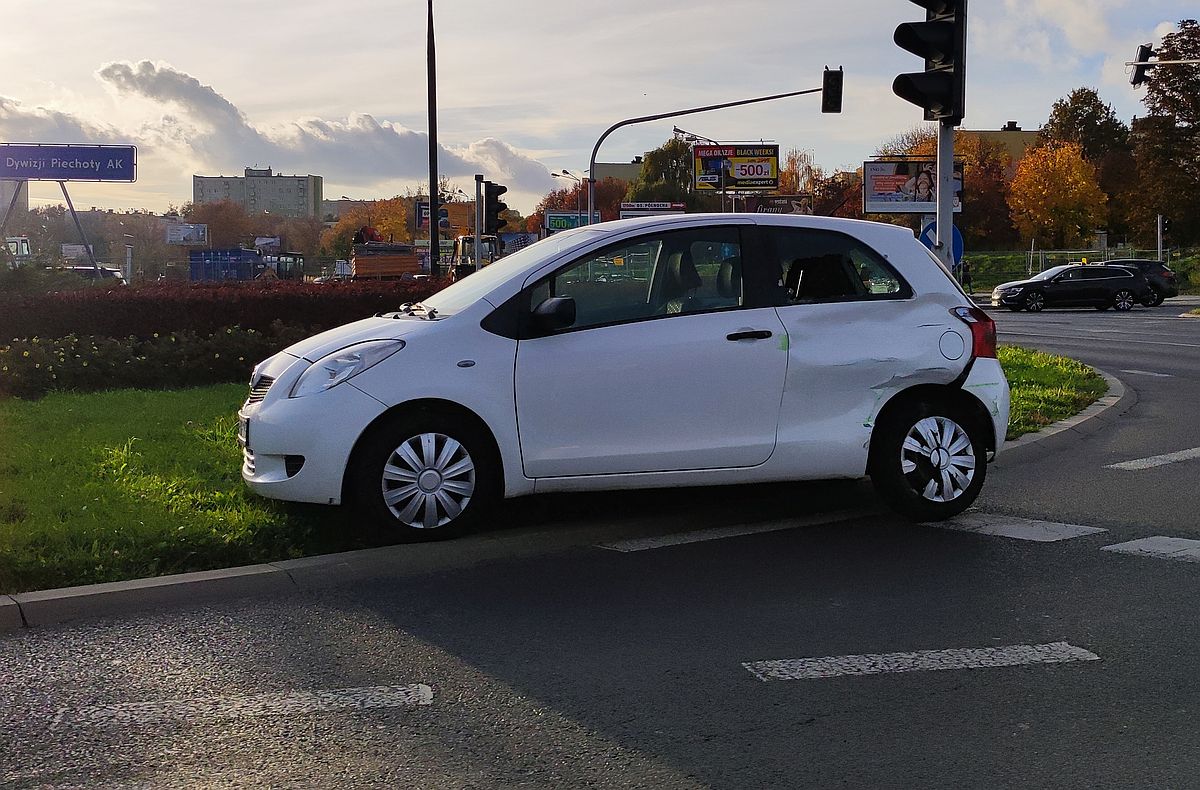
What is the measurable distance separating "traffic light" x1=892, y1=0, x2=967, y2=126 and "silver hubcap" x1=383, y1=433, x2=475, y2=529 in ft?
18.3

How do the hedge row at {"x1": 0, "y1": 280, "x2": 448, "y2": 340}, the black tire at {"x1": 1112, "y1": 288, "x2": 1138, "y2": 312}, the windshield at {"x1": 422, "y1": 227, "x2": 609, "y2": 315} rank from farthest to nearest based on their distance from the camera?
the black tire at {"x1": 1112, "y1": 288, "x2": 1138, "y2": 312}
the hedge row at {"x1": 0, "y1": 280, "x2": 448, "y2": 340}
the windshield at {"x1": 422, "y1": 227, "x2": 609, "y2": 315}

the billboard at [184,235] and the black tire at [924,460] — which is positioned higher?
the billboard at [184,235]

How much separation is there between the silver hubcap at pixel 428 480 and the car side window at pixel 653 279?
33.7 inches

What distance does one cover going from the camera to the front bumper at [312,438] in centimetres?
639

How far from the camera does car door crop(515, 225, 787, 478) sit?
6.63m

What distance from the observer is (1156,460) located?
9695mm

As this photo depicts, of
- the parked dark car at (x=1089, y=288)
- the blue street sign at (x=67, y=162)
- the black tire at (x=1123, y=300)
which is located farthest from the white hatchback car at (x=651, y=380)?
the black tire at (x=1123, y=300)

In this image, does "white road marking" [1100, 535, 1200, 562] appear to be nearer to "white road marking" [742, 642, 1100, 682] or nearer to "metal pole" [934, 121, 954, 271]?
"white road marking" [742, 642, 1100, 682]

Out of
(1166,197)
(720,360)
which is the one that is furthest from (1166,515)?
(1166,197)

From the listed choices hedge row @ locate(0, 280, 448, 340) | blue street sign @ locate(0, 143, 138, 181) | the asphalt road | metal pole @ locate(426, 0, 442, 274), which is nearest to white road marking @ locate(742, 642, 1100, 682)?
the asphalt road

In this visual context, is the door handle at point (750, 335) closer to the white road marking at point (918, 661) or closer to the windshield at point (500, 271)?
the windshield at point (500, 271)

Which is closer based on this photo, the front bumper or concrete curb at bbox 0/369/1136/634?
concrete curb at bbox 0/369/1136/634

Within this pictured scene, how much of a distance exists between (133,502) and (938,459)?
14.1 feet

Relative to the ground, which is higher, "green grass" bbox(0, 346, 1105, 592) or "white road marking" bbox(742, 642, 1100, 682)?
"green grass" bbox(0, 346, 1105, 592)
